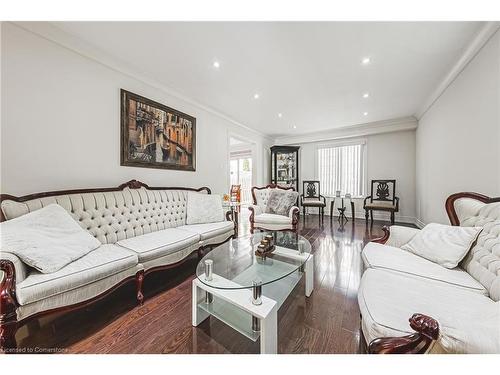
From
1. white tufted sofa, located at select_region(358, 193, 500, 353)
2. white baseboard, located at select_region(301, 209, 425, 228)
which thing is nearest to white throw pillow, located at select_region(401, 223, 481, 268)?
white tufted sofa, located at select_region(358, 193, 500, 353)

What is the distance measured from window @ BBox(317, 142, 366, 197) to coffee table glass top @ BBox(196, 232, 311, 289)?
3.72 m

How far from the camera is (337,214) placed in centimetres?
541

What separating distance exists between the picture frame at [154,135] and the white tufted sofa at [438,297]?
274cm

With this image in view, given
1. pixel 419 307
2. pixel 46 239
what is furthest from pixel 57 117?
pixel 419 307

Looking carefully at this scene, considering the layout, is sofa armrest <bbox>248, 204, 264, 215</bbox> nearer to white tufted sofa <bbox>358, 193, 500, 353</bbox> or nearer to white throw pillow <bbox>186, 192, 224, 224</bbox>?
white throw pillow <bbox>186, 192, 224, 224</bbox>

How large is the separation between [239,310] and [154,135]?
2.44m

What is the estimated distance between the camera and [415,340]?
2.28 feet

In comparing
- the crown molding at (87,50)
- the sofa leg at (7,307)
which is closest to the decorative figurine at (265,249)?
the sofa leg at (7,307)

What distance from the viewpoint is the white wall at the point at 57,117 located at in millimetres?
1576

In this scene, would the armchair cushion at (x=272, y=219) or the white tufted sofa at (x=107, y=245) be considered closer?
the white tufted sofa at (x=107, y=245)

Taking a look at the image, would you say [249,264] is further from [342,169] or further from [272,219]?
[342,169]

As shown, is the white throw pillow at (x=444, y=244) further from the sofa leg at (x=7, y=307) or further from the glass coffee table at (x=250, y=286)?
the sofa leg at (x=7, y=307)

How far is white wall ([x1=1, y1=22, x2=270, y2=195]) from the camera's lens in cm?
158
